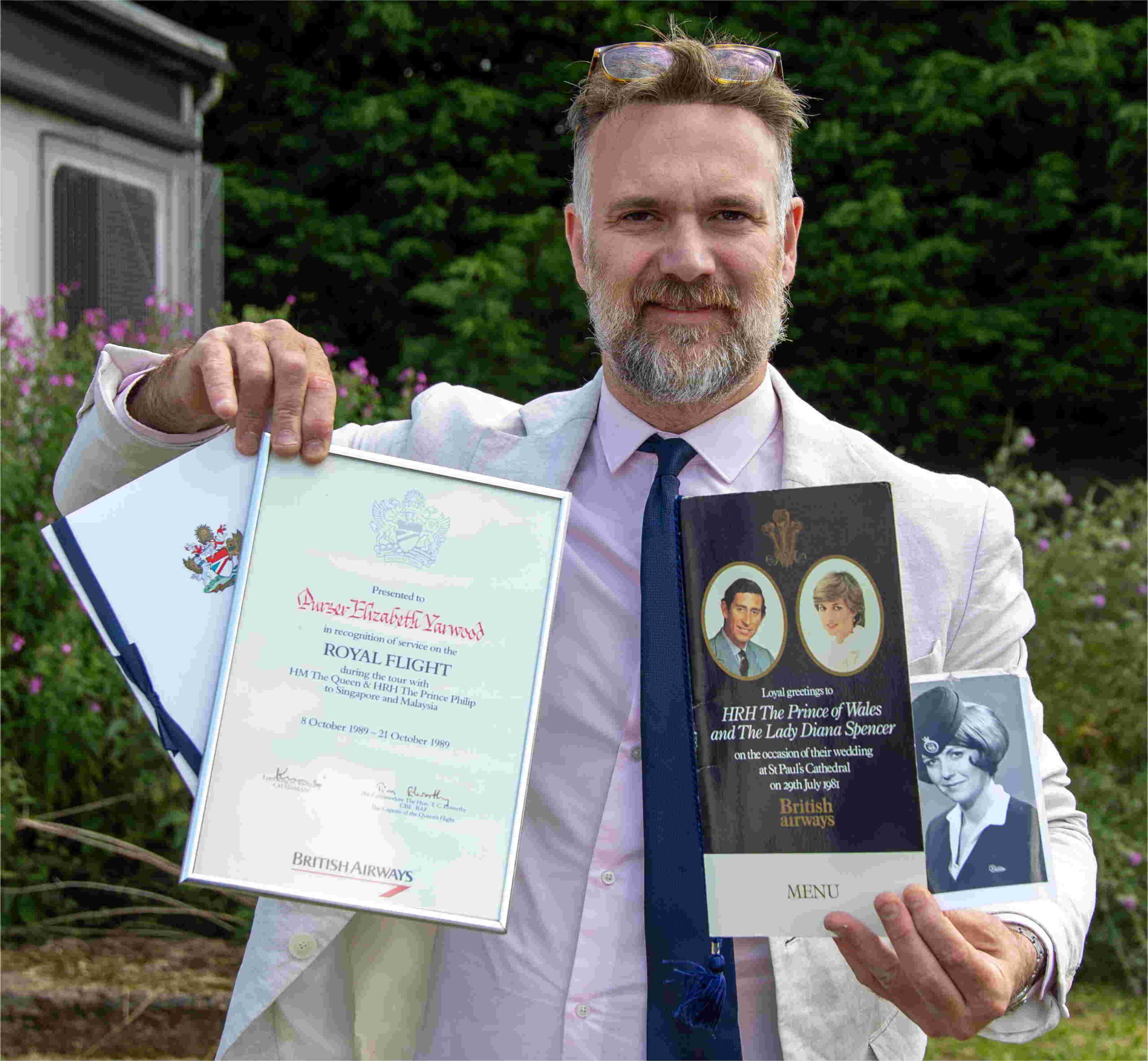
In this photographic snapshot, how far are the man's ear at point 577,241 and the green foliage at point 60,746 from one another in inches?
108

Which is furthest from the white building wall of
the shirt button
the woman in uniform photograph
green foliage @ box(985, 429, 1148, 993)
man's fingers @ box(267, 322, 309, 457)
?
the woman in uniform photograph

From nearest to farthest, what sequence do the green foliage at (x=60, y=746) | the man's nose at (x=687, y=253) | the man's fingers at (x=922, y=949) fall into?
the man's fingers at (x=922, y=949), the man's nose at (x=687, y=253), the green foliage at (x=60, y=746)

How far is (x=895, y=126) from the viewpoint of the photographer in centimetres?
1263

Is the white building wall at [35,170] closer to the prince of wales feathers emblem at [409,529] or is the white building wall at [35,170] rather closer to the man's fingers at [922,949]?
the prince of wales feathers emblem at [409,529]

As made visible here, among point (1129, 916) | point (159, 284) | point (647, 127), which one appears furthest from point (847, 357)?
point (647, 127)

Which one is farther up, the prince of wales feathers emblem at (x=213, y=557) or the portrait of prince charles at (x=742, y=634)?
the prince of wales feathers emblem at (x=213, y=557)

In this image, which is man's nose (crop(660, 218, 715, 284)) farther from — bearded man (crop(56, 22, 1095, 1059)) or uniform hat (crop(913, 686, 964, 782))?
uniform hat (crop(913, 686, 964, 782))

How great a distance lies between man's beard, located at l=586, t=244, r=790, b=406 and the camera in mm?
1942

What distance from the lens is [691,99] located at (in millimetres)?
1943

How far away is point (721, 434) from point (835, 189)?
11.4 m

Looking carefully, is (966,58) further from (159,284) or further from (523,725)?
(523,725)

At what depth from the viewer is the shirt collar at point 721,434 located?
2.00m

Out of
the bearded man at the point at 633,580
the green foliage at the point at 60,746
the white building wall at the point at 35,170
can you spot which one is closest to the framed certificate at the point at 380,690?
the bearded man at the point at 633,580

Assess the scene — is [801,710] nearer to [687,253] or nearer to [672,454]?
[672,454]
